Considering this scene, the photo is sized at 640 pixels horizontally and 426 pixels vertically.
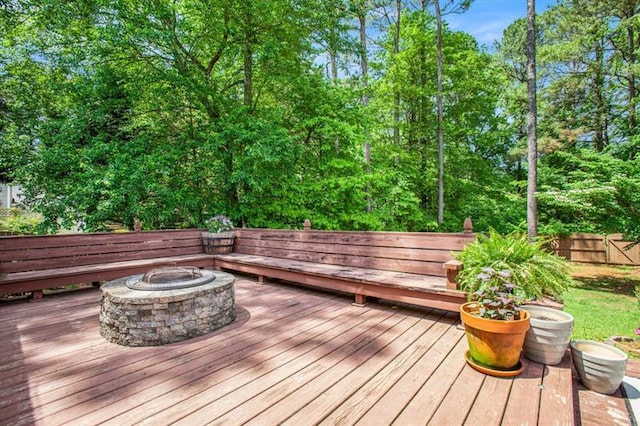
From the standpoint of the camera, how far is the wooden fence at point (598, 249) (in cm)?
1030

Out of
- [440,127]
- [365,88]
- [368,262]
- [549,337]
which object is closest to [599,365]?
[549,337]

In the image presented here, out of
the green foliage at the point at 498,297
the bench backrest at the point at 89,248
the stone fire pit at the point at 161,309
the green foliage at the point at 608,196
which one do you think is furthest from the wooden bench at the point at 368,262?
the green foliage at the point at 608,196

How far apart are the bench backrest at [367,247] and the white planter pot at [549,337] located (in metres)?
1.01

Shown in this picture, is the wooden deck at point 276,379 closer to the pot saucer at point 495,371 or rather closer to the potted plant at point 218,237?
the pot saucer at point 495,371

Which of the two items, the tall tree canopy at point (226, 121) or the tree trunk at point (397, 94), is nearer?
the tall tree canopy at point (226, 121)

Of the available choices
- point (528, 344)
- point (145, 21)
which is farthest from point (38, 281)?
point (528, 344)

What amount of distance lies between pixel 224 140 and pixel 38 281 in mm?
3915

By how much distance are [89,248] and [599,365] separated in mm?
6204

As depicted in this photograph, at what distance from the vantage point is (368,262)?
4.12 m

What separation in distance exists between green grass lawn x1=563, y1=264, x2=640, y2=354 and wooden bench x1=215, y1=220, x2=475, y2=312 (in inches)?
45.6

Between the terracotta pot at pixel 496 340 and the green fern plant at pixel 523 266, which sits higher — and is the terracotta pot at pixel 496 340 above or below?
below

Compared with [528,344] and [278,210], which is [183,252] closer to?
[278,210]

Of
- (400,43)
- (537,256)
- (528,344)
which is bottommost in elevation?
(528,344)

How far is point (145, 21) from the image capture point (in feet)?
19.0
